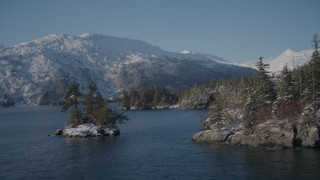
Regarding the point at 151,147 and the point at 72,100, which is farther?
the point at 72,100

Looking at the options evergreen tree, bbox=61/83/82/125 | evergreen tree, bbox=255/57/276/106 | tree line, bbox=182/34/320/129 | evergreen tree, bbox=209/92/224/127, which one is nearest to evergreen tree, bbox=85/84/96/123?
evergreen tree, bbox=61/83/82/125

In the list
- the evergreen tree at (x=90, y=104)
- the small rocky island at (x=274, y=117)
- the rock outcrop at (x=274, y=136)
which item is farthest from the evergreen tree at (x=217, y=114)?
the evergreen tree at (x=90, y=104)

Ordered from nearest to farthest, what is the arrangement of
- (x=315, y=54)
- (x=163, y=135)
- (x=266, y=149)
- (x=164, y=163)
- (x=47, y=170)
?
(x=47, y=170) → (x=164, y=163) → (x=266, y=149) → (x=315, y=54) → (x=163, y=135)

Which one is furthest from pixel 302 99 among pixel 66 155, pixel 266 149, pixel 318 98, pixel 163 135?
pixel 66 155

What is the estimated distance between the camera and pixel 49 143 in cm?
10431

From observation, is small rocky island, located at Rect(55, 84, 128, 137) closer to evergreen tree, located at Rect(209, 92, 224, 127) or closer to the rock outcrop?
evergreen tree, located at Rect(209, 92, 224, 127)

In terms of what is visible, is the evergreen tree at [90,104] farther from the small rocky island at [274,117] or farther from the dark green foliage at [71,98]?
the small rocky island at [274,117]

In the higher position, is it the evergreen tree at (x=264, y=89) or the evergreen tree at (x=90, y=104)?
the evergreen tree at (x=264, y=89)

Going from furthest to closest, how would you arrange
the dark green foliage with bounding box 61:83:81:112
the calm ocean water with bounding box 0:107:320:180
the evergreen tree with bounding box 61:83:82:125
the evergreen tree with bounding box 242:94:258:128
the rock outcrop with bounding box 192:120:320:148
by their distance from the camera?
the dark green foliage with bounding box 61:83:81:112
the evergreen tree with bounding box 61:83:82:125
the evergreen tree with bounding box 242:94:258:128
the rock outcrop with bounding box 192:120:320:148
the calm ocean water with bounding box 0:107:320:180

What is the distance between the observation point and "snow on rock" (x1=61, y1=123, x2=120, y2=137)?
11675 centimetres

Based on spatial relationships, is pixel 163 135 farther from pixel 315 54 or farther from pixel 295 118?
pixel 315 54

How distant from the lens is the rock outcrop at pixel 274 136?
8538 centimetres

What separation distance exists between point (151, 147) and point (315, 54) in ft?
169

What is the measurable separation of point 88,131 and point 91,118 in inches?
220
